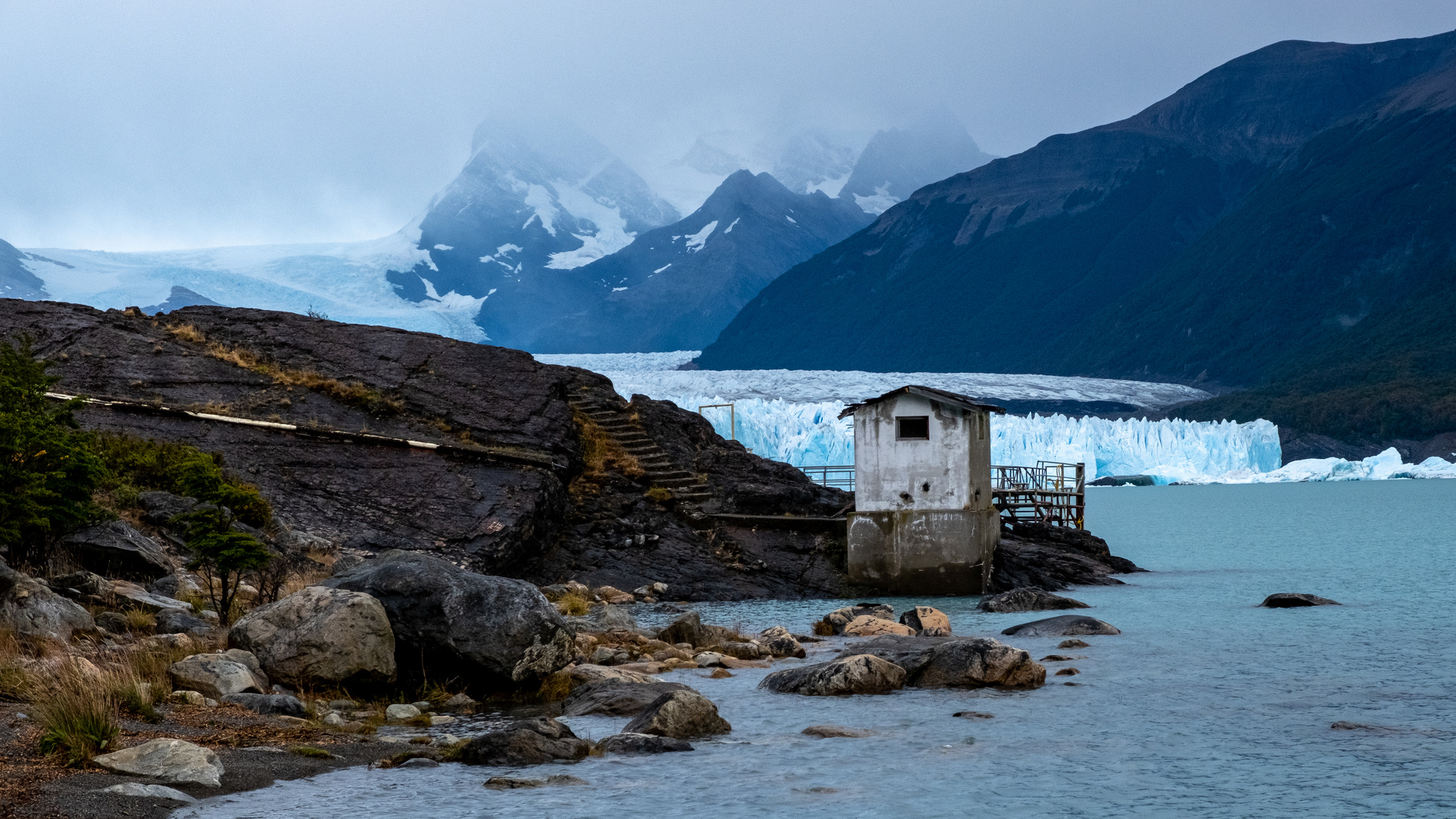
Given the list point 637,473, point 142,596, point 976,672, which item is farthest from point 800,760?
point 637,473

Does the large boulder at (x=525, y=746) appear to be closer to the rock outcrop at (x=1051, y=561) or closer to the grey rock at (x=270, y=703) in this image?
the grey rock at (x=270, y=703)

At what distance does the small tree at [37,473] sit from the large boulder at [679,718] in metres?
8.23

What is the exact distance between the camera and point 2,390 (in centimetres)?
1797

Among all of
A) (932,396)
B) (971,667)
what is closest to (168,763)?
(971,667)

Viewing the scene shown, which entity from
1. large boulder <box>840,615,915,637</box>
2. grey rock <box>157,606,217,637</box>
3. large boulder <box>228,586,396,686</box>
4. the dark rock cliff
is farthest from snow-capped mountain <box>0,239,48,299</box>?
large boulder <box>228,586,396,686</box>

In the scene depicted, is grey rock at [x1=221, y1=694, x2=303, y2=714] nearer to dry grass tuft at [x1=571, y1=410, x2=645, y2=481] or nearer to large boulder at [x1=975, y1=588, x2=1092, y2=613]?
large boulder at [x1=975, y1=588, x2=1092, y2=613]

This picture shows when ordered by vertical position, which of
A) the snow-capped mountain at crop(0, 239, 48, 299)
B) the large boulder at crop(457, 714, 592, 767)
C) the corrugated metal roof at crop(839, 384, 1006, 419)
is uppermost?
the snow-capped mountain at crop(0, 239, 48, 299)

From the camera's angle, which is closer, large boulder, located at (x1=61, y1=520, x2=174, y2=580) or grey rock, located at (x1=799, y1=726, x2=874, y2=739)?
grey rock, located at (x1=799, y1=726, x2=874, y2=739)

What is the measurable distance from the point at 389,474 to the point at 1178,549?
3651cm

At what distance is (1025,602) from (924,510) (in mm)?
3981

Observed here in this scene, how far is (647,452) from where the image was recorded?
38.7m

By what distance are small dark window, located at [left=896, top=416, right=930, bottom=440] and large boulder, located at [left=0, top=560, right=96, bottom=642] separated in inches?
887

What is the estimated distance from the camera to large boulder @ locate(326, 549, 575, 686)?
15477 mm

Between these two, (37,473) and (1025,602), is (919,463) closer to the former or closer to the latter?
(1025,602)
